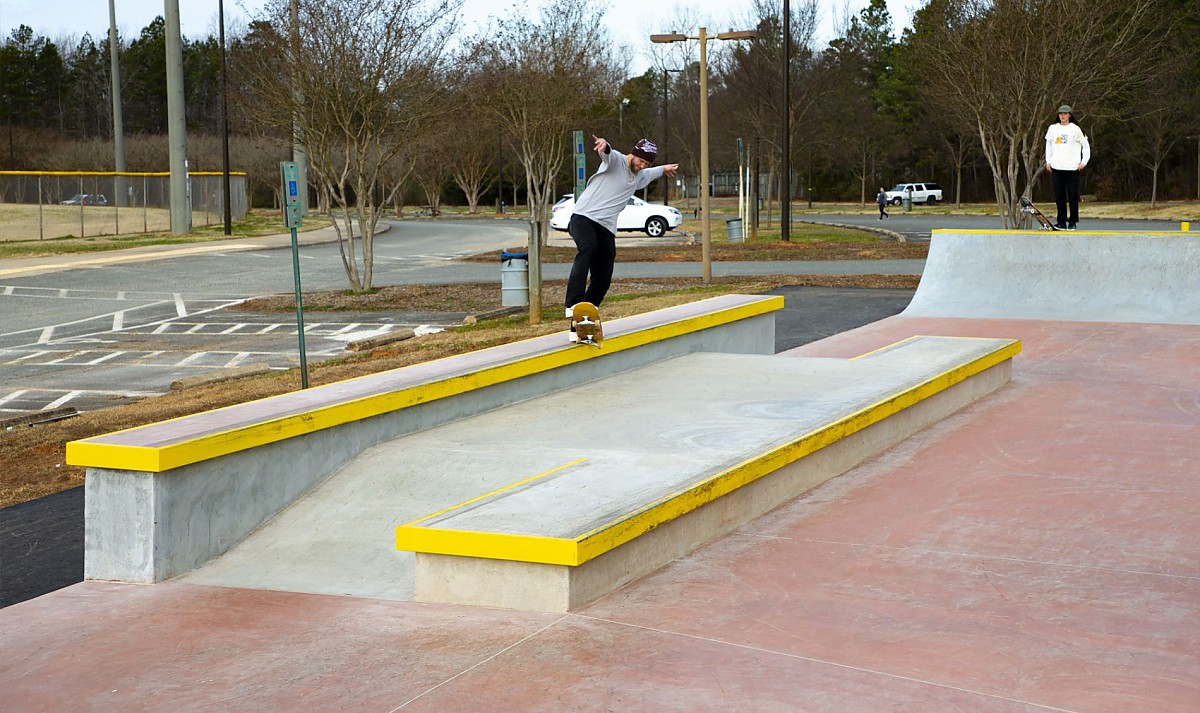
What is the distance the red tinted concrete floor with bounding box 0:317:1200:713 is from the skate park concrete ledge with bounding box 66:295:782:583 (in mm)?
271

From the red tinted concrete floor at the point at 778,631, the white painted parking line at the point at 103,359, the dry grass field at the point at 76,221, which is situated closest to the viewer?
the red tinted concrete floor at the point at 778,631

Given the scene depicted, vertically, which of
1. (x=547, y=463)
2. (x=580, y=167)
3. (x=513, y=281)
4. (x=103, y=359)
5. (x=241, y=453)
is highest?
(x=580, y=167)

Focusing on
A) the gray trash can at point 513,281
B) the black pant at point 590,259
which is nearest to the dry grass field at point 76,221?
the gray trash can at point 513,281

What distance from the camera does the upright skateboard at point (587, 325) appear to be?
8922 millimetres

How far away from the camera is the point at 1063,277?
15266 millimetres

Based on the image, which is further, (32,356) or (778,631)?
(32,356)

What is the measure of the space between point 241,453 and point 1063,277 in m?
12.1

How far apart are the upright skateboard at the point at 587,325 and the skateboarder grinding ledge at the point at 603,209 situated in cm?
9

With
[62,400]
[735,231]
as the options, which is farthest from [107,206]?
[62,400]

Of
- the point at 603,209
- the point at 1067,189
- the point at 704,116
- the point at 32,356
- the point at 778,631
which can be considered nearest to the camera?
the point at 778,631

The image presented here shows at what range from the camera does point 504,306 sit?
19.2 metres

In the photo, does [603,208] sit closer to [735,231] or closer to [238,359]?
[238,359]

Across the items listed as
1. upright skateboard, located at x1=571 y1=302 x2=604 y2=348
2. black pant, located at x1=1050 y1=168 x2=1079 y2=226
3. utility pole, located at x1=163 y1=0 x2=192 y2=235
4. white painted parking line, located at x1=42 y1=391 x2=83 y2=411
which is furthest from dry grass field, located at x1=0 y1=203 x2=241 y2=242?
upright skateboard, located at x1=571 y1=302 x2=604 y2=348

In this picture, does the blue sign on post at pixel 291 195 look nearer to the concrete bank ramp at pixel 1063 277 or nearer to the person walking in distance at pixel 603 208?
the person walking in distance at pixel 603 208
